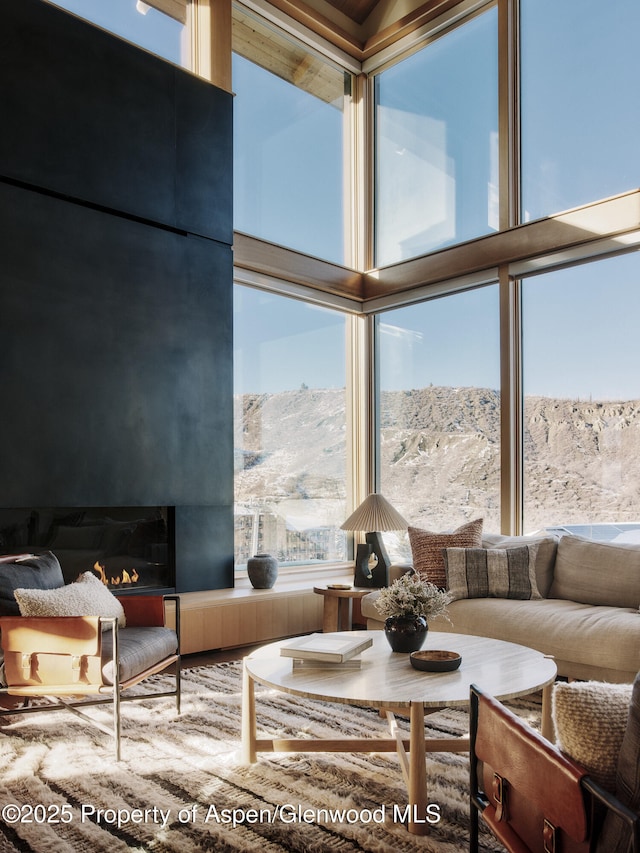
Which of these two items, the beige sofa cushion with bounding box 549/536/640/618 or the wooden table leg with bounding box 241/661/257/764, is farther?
the beige sofa cushion with bounding box 549/536/640/618

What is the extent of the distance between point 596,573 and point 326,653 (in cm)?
205

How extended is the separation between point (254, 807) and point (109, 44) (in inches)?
170

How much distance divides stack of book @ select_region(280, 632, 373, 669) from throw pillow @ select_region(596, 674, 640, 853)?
4.57 ft

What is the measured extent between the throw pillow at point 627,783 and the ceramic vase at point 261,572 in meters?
3.66

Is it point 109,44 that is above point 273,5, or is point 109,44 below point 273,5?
below

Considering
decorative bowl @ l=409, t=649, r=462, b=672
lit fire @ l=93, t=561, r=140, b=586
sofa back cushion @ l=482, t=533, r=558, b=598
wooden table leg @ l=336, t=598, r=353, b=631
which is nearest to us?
decorative bowl @ l=409, t=649, r=462, b=672

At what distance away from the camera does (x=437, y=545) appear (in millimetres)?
4402

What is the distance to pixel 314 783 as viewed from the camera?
2.46 metres

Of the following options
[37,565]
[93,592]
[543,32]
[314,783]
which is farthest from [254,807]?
[543,32]

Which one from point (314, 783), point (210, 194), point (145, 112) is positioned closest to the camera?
point (314, 783)

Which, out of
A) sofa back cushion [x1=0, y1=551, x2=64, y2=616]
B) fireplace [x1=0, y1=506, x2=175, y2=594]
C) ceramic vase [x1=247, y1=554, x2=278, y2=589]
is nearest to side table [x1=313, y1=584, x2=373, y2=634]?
ceramic vase [x1=247, y1=554, x2=278, y2=589]

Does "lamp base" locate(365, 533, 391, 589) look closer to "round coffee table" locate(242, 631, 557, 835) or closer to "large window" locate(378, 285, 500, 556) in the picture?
"large window" locate(378, 285, 500, 556)

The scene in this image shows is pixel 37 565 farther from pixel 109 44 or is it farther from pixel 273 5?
pixel 273 5

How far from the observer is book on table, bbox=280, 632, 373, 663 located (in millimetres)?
2535
